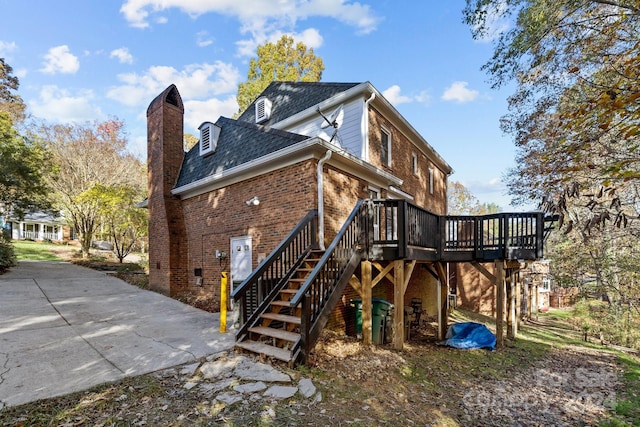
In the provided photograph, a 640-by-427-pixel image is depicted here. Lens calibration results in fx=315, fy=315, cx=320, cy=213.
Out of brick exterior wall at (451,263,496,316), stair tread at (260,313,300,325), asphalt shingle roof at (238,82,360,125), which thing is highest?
asphalt shingle roof at (238,82,360,125)

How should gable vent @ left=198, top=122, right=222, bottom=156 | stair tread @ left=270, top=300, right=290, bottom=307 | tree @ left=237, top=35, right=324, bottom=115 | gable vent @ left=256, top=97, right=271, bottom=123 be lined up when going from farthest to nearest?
1. tree @ left=237, top=35, right=324, bottom=115
2. gable vent @ left=256, top=97, right=271, bottom=123
3. gable vent @ left=198, top=122, right=222, bottom=156
4. stair tread @ left=270, top=300, right=290, bottom=307

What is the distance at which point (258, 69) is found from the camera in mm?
22438

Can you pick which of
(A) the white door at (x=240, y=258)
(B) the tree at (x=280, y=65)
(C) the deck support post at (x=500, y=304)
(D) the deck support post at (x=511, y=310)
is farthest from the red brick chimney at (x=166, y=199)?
(B) the tree at (x=280, y=65)

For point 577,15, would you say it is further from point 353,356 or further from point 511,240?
point 353,356

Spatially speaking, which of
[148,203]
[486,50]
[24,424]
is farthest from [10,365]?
[486,50]

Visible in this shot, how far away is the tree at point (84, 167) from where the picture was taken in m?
19.0

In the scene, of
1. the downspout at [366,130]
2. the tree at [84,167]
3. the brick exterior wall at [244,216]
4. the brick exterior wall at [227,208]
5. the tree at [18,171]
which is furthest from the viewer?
the tree at [84,167]

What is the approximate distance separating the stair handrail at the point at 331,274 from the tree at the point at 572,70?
122 inches

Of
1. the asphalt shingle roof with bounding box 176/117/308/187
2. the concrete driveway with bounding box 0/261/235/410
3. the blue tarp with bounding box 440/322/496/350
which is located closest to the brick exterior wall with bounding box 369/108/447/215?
the asphalt shingle roof with bounding box 176/117/308/187

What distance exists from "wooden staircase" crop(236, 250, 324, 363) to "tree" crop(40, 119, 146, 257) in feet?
53.8

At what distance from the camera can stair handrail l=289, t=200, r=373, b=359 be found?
15.7 feet

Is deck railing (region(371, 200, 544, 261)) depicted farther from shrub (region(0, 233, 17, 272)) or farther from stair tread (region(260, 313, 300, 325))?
shrub (region(0, 233, 17, 272))

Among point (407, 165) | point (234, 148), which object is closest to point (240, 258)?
point (234, 148)

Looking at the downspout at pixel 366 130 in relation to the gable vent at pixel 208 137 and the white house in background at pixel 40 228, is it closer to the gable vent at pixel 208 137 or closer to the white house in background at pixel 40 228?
the gable vent at pixel 208 137
